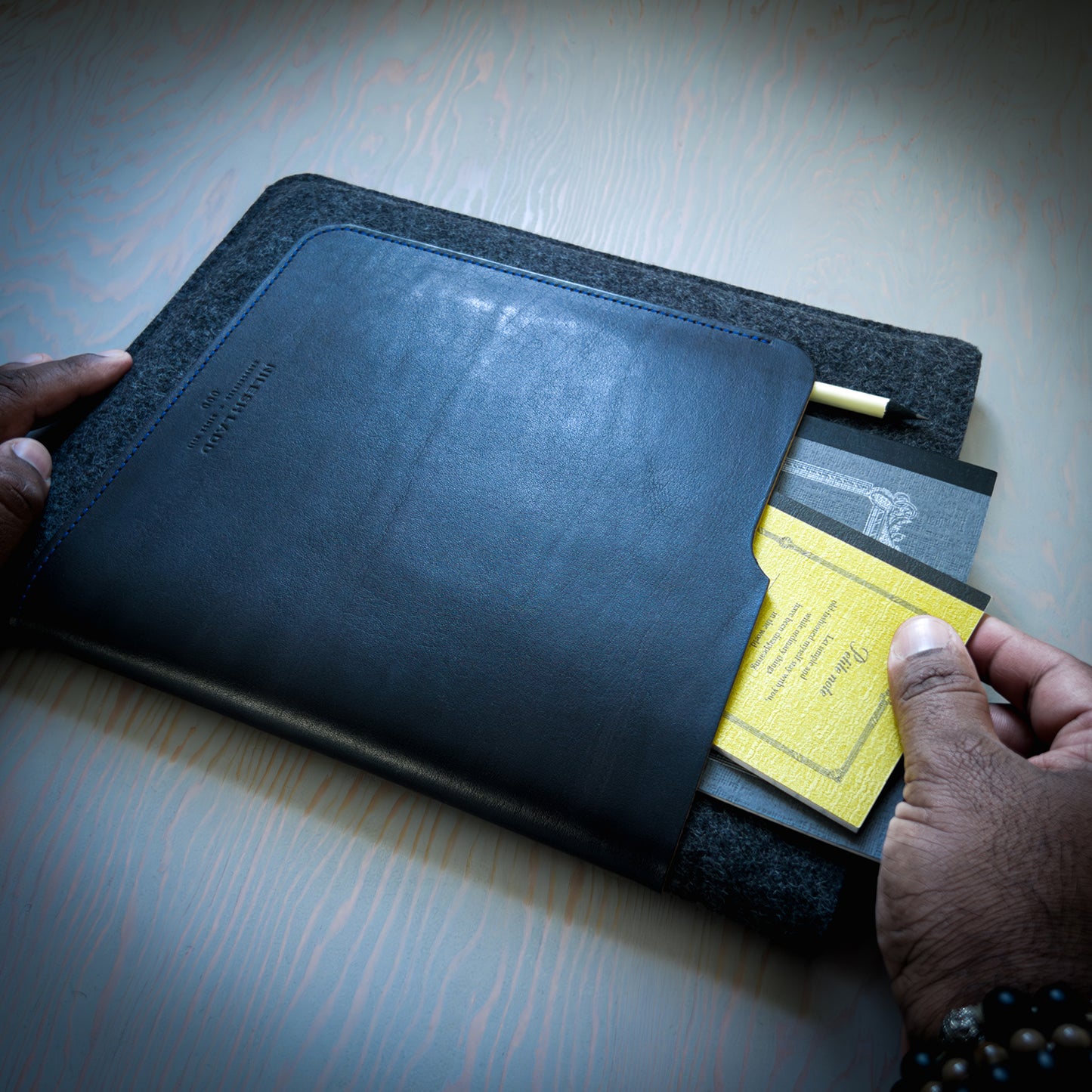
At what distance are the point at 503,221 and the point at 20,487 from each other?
47 centimetres

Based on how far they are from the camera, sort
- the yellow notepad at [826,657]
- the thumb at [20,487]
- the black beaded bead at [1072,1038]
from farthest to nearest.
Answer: the thumb at [20,487], the yellow notepad at [826,657], the black beaded bead at [1072,1038]

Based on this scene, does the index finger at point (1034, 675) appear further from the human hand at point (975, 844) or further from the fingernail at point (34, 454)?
the fingernail at point (34, 454)

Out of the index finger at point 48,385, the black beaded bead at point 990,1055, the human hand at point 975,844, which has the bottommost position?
the black beaded bead at point 990,1055

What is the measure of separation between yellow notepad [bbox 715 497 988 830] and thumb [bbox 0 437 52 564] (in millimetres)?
491

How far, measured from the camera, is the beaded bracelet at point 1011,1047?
34 centimetres

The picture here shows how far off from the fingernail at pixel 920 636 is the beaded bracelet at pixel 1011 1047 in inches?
6.7

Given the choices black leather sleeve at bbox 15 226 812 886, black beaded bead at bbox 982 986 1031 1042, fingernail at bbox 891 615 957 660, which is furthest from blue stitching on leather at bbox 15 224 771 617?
black beaded bead at bbox 982 986 1031 1042

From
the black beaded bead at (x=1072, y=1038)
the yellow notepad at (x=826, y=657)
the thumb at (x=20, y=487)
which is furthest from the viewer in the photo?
the thumb at (x=20, y=487)

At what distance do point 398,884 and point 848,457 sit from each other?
404 millimetres

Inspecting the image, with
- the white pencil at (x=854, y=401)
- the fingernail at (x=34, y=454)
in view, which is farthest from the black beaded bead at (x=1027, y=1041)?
the fingernail at (x=34, y=454)

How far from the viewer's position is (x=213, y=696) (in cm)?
52

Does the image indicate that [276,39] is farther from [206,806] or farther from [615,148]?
[206,806]

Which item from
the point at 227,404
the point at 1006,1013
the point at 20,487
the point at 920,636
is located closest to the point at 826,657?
the point at 920,636

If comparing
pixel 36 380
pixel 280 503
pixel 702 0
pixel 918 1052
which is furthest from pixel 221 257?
pixel 918 1052
